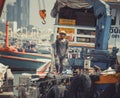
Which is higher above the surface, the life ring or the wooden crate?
the wooden crate

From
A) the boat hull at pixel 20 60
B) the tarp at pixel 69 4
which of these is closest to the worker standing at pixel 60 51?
the tarp at pixel 69 4

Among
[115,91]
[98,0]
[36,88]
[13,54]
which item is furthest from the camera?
[13,54]

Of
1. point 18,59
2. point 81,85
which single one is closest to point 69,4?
point 18,59

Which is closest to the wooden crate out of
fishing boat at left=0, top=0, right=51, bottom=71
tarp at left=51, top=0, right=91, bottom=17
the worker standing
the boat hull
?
tarp at left=51, top=0, right=91, bottom=17

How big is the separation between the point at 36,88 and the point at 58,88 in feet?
3.60

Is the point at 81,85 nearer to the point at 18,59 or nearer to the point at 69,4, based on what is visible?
the point at 69,4

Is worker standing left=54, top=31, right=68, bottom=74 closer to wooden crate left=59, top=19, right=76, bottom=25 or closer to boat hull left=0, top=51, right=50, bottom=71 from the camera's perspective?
wooden crate left=59, top=19, right=76, bottom=25

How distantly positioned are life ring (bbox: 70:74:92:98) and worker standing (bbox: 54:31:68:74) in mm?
4672

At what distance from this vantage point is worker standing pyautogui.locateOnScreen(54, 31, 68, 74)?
1599 centimetres

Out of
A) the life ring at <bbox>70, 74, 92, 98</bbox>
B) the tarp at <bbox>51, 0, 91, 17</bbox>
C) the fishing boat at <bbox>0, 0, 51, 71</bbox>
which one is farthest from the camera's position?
the fishing boat at <bbox>0, 0, 51, 71</bbox>

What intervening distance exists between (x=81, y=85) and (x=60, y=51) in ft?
17.0

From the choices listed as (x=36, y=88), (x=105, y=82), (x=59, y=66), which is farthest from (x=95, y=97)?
(x=59, y=66)

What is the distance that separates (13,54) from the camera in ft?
92.7

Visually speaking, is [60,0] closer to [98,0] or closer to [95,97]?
[98,0]
